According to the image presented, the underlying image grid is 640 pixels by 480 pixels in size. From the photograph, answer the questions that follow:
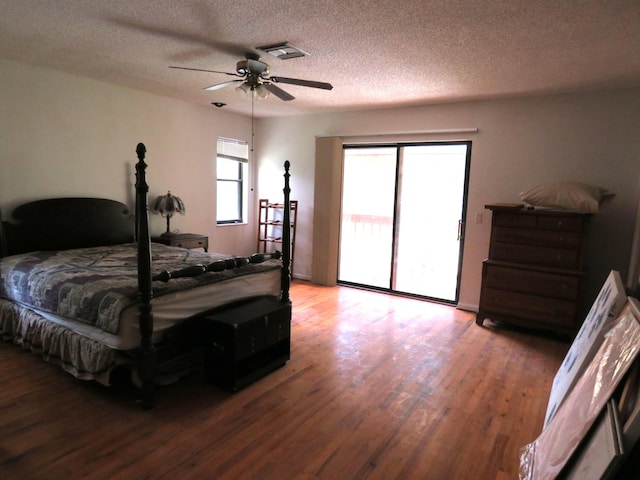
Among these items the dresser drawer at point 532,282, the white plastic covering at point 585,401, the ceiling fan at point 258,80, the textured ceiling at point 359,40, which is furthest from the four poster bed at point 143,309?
the dresser drawer at point 532,282

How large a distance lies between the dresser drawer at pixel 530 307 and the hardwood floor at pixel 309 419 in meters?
0.32

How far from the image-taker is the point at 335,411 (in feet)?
7.86

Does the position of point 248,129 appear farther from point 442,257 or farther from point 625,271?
point 625,271

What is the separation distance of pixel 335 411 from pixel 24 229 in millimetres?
3294

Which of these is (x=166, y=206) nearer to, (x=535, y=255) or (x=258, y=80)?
(x=258, y=80)

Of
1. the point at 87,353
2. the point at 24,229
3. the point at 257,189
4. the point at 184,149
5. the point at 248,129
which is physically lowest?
the point at 87,353

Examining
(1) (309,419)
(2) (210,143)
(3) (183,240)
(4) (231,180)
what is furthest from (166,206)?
(1) (309,419)

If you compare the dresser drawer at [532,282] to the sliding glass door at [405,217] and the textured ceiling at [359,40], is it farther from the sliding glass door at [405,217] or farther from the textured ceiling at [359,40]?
the textured ceiling at [359,40]

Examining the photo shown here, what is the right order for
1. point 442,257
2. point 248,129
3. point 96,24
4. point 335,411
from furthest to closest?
point 248,129
point 442,257
point 96,24
point 335,411

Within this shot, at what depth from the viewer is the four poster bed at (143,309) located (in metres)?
2.31

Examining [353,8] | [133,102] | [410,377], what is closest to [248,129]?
[133,102]

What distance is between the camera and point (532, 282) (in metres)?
3.70

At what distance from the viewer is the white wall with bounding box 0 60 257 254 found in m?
3.51

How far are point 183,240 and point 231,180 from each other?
1.61 m
